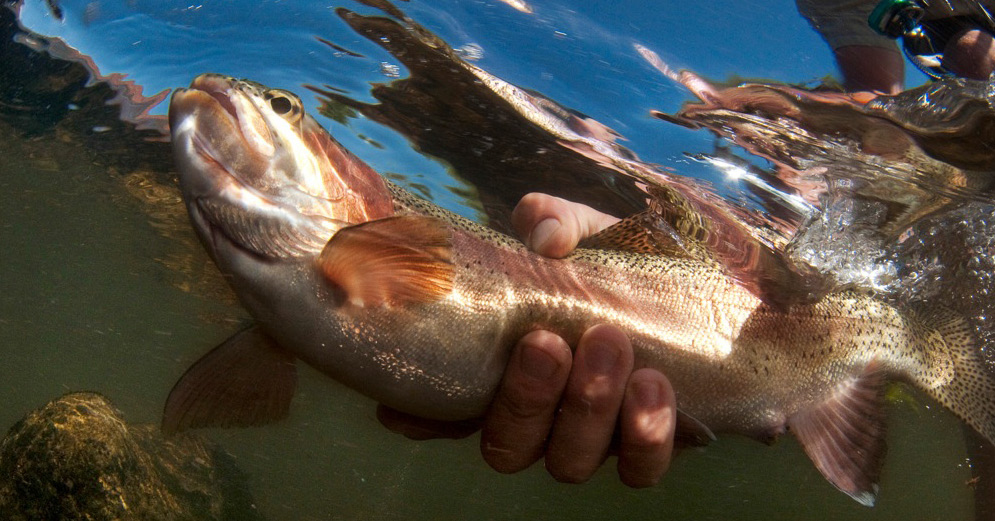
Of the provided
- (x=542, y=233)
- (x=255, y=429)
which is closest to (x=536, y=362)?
(x=542, y=233)

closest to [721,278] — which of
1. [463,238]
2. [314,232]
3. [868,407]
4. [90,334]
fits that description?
[868,407]

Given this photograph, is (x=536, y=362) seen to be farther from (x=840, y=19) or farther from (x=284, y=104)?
(x=840, y=19)

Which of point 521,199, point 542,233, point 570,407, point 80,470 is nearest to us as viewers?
point 570,407

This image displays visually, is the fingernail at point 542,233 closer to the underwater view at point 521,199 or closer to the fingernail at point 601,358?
the underwater view at point 521,199

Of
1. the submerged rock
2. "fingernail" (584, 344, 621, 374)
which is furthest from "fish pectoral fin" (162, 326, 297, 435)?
the submerged rock

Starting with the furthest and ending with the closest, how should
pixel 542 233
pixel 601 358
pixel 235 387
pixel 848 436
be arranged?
pixel 848 436, pixel 542 233, pixel 601 358, pixel 235 387

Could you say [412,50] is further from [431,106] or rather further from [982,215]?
[982,215]
